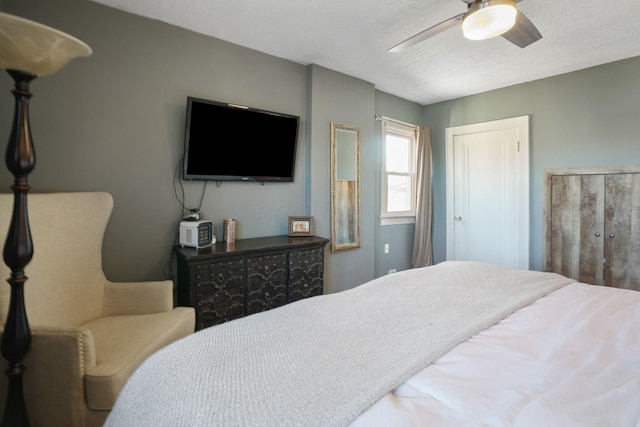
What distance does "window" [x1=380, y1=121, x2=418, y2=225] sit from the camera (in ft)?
13.2

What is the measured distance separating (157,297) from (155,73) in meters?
1.61

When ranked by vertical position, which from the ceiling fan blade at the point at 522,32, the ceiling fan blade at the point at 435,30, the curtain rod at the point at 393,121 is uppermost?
the curtain rod at the point at 393,121

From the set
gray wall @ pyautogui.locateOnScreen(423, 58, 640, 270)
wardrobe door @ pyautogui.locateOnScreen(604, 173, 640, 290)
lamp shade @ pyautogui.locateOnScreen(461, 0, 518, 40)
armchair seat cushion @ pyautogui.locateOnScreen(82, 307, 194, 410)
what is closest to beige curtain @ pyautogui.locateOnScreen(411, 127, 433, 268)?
gray wall @ pyautogui.locateOnScreen(423, 58, 640, 270)

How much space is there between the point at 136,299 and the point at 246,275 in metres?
0.70

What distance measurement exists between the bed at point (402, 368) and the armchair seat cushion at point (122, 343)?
0.56 meters

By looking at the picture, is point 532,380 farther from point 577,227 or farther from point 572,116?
point 572,116

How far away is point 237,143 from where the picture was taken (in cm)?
265

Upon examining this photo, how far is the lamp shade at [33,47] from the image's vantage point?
1085 millimetres

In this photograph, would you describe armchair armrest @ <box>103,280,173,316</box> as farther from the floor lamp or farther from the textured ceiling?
the textured ceiling

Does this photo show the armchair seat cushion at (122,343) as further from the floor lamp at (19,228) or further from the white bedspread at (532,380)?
the white bedspread at (532,380)

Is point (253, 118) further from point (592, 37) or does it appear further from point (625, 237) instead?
point (625, 237)

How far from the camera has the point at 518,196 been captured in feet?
12.1

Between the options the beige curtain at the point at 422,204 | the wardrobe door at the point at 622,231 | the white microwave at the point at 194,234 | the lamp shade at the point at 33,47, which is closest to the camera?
the lamp shade at the point at 33,47

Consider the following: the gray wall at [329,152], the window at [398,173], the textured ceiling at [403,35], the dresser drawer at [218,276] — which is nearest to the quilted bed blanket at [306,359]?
the dresser drawer at [218,276]
